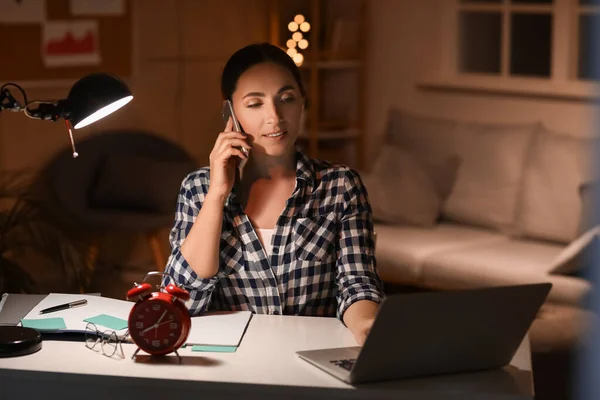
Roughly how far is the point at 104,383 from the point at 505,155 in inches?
132

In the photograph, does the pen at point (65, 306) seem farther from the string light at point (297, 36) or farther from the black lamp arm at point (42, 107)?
the string light at point (297, 36)

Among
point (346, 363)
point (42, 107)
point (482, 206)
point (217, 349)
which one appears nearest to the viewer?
point (346, 363)

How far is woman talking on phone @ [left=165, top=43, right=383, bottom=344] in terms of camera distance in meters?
2.34

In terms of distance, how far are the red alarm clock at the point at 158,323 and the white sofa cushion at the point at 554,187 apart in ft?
9.50

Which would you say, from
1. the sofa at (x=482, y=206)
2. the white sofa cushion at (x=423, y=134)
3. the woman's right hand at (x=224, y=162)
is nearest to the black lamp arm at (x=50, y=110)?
the woman's right hand at (x=224, y=162)

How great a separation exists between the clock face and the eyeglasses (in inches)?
2.3

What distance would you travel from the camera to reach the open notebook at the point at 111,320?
2070 millimetres

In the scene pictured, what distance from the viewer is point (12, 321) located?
2174 millimetres

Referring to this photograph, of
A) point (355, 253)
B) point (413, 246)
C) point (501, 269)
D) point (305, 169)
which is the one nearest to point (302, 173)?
point (305, 169)

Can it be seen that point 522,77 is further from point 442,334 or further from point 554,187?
point 442,334

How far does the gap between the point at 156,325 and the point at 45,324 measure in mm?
316

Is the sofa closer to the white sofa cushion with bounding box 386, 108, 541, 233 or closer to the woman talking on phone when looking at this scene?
the white sofa cushion with bounding box 386, 108, 541, 233

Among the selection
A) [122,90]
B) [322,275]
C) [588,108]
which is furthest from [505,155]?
[122,90]

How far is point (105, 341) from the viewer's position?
6.65 feet
